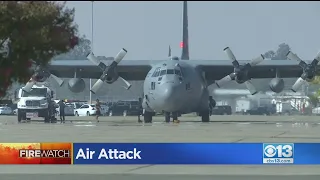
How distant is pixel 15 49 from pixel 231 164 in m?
9.36

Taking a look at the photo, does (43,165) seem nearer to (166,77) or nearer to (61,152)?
(61,152)

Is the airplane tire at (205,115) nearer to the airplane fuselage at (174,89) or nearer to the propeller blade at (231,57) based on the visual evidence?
the airplane fuselage at (174,89)

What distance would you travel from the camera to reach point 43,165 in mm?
18594

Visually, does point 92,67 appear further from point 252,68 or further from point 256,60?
point 256,60

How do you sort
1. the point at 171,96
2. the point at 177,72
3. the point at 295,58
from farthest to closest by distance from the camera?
the point at 295,58
the point at 177,72
the point at 171,96

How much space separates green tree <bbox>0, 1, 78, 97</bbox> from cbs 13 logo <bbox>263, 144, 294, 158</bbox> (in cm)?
863

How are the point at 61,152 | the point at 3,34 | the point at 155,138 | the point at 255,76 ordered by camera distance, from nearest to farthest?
the point at 3,34
the point at 61,152
the point at 155,138
the point at 255,76

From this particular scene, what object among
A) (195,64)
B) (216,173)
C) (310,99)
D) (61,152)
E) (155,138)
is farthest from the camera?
(310,99)

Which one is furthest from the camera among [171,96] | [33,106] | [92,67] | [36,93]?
[92,67]

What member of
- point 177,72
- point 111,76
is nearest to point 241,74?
point 177,72

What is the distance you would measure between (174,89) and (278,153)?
23.0 m

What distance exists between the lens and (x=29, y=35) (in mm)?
10062

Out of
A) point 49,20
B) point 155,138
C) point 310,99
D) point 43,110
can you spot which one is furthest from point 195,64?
point 310,99

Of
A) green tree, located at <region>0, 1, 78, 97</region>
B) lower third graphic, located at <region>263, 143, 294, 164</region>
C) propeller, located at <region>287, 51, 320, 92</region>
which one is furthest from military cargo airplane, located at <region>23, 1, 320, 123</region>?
green tree, located at <region>0, 1, 78, 97</region>
